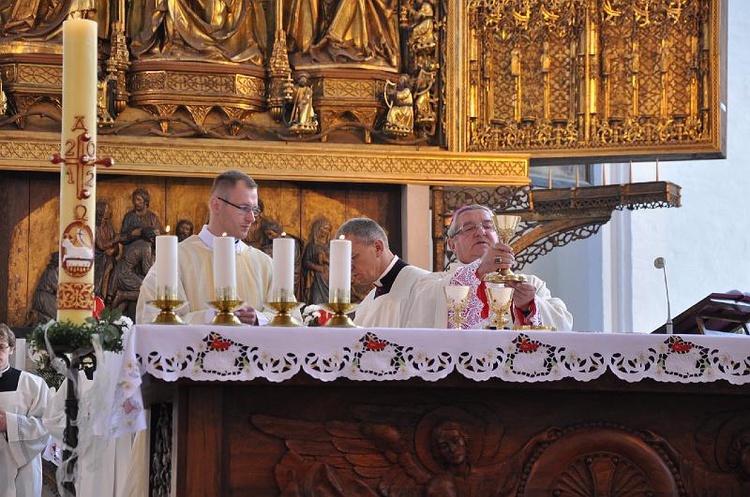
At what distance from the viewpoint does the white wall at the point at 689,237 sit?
1260 cm

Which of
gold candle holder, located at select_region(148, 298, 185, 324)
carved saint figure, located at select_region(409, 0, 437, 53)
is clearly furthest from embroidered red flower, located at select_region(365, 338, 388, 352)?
carved saint figure, located at select_region(409, 0, 437, 53)

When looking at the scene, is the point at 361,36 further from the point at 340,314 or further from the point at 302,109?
the point at 340,314

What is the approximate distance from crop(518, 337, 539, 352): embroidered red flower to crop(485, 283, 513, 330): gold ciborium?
68 cm

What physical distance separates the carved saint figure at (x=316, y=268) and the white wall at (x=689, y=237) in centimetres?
471

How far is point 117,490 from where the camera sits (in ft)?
24.5

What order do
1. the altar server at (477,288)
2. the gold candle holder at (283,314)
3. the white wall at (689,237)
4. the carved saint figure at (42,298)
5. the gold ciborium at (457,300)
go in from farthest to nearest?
the white wall at (689,237)
the carved saint figure at (42,298)
the altar server at (477,288)
the gold ciborium at (457,300)
the gold candle holder at (283,314)

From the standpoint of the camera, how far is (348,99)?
868 centimetres

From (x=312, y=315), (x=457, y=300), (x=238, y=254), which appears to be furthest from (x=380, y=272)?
(x=457, y=300)

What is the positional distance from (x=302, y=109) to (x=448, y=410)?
4308 mm

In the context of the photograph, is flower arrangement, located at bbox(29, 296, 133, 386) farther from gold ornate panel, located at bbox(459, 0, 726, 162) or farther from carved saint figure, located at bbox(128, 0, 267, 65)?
gold ornate panel, located at bbox(459, 0, 726, 162)

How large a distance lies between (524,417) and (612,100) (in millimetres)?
4285

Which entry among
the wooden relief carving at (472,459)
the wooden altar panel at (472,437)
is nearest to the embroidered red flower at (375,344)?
the wooden altar panel at (472,437)

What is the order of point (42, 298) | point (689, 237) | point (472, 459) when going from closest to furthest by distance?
point (472, 459), point (42, 298), point (689, 237)

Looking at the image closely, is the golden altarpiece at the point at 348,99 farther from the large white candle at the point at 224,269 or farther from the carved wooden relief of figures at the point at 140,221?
the large white candle at the point at 224,269
